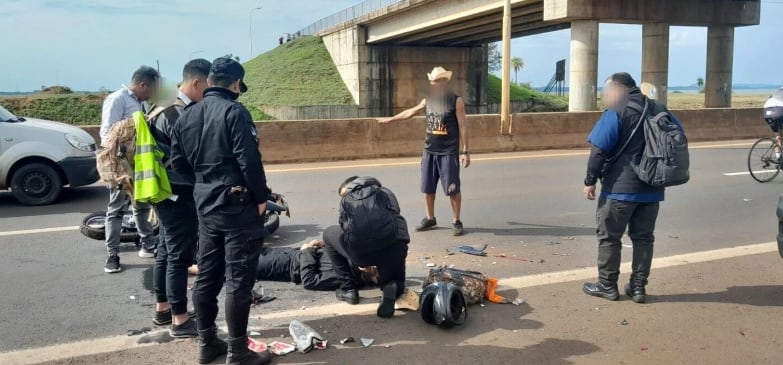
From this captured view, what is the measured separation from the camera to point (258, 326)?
4.64 meters

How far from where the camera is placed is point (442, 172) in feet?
24.6

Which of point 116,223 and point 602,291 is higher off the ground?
point 116,223


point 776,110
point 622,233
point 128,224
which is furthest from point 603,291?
point 776,110

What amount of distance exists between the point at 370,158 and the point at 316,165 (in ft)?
5.56

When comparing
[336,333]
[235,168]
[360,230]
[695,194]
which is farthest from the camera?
[695,194]

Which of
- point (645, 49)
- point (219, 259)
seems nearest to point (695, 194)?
point (219, 259)

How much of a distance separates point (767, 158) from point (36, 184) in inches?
449

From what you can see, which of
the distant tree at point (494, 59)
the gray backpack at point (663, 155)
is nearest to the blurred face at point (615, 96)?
the gray backpack at point (663, 155)

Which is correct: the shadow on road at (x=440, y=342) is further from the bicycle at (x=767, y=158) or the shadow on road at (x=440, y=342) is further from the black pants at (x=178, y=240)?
the bicycle at (x=767, y=158)

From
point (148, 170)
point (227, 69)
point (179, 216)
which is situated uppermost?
point (227, 69)

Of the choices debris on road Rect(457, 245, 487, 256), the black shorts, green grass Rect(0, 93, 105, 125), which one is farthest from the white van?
green grass Rect(0, 93, 105, 125)

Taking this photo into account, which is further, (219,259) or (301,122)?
(301,122)

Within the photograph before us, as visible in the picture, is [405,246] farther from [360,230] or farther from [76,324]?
[76,324]

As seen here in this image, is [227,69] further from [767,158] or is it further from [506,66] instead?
[506,66]
